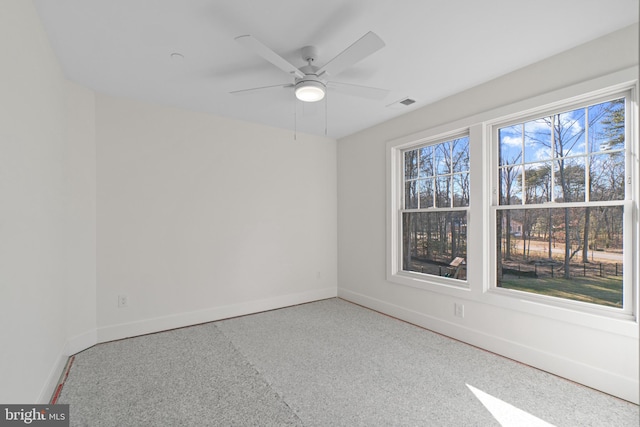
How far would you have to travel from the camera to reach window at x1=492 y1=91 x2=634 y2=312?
2.12 metres

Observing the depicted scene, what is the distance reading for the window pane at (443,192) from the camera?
3.32 metres

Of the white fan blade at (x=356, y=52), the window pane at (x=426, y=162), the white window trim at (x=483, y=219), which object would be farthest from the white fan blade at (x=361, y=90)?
the window pane at (x=426, y=162)

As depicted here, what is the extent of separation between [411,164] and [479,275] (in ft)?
4.91

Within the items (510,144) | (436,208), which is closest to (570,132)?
(510,144)

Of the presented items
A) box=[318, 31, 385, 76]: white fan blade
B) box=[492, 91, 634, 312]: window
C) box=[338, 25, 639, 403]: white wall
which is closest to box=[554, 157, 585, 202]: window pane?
box=[492, 91, 634, 312]: window

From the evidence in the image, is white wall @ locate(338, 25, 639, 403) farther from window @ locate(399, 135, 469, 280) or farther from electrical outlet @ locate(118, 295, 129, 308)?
electrical outlet @ locate(118, 295, 129, 308)

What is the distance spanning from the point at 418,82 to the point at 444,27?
75cm

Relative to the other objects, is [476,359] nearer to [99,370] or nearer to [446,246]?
[446,246]

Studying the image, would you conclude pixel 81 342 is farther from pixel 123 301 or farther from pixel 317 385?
pixel 317 385

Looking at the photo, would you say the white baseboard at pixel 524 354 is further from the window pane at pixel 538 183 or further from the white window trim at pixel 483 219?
the window pane at pixel 538 183

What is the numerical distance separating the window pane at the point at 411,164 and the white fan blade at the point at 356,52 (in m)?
1.84

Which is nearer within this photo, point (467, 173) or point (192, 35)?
point (192, 35)

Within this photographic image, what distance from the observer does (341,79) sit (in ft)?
9.08

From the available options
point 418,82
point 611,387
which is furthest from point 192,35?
point 611,387
